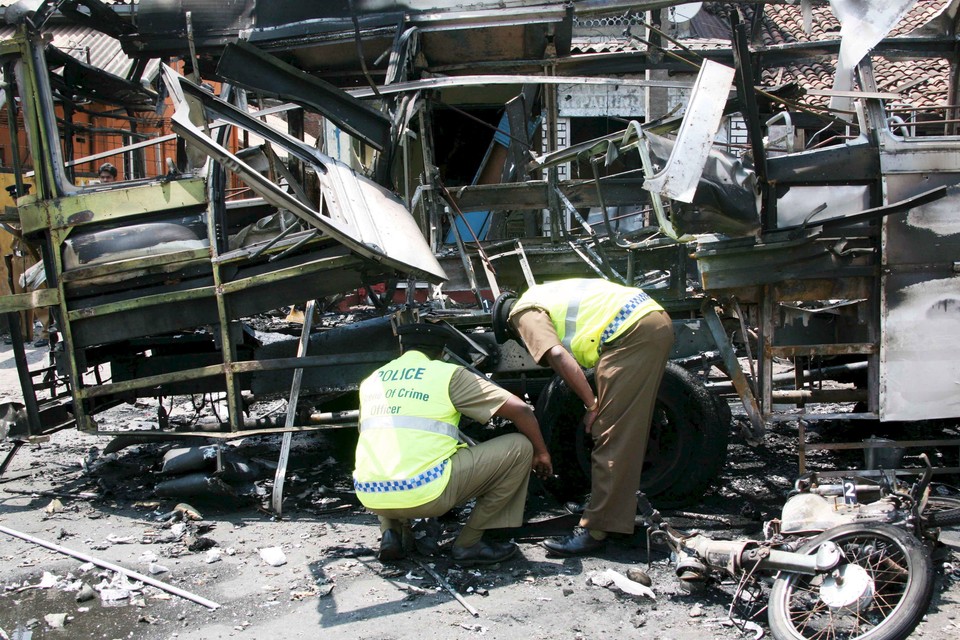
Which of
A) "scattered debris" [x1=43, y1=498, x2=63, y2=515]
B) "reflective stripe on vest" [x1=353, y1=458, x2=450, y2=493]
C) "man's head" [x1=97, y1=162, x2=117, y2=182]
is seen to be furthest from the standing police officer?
"man's head" [x1=97, y1=162, x2=117, y2=182]

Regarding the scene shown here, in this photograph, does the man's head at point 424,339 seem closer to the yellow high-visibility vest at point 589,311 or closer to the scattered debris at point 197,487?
the yellow high-visibility vest at point 589,311

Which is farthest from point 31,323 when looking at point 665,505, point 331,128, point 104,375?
point 665,505

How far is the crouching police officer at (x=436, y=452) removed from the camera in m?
3.49

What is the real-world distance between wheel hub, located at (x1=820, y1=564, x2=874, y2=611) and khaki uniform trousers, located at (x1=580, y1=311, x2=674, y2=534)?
39.4 inches

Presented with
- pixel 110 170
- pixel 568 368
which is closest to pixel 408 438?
pixel 568 368

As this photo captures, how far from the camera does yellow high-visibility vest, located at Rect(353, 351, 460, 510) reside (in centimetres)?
348

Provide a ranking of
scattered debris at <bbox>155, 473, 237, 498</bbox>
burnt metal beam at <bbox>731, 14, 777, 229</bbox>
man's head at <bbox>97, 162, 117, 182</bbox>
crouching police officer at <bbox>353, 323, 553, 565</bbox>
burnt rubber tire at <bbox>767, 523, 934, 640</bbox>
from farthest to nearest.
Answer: man's head at <bbox>97, 162, 117, 182</bbox> < scattered debris at <bbox>155, 473, 237, 498</bbox> < burnt metal beam at <bbox>731, 14, 777, 229</bbox> < crouching police officer at <bbox>353, 323, 553, 565</bbox> < burnt rubber tire at <bbox>767, 523, 934, 640</bbox>

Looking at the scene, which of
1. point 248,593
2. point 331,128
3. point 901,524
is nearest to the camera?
point 901,524

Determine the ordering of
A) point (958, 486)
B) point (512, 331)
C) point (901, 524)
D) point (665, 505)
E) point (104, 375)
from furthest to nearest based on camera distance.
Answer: point (104, 375) → point (958, 486) → point (665, 505) → point (512, 331) → point (901, 524)

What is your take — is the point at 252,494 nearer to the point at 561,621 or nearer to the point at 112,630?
the point at 112,630

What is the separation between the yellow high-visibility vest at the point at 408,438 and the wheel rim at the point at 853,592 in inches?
57.8

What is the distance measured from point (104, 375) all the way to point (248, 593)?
5.57m

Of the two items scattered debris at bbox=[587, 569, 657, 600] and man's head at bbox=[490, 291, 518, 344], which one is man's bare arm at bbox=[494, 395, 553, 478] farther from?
scattered debris at bbox=[587, 569, 657, 600]

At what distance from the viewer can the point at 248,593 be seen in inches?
139
